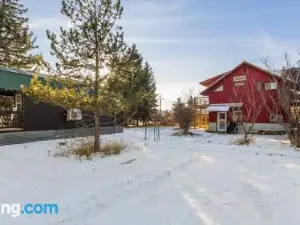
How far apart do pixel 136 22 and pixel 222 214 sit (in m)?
8.13

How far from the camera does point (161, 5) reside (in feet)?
32.3

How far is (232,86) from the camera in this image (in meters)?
19.8

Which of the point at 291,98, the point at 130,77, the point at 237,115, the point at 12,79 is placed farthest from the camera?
the point at 237,115

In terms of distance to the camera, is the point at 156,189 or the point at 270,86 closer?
the point at 156,189

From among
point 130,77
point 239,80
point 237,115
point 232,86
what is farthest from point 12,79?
point 239,80

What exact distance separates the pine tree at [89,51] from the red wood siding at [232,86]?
1373cm

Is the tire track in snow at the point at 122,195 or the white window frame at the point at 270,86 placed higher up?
the white window frame at the point at 270,86

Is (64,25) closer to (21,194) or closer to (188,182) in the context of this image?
(21,194)

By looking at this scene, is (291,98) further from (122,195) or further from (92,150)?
(122,195)

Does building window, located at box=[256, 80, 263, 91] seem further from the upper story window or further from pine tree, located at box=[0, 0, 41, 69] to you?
pine tree, located at box=[0, 0, 41, 69]

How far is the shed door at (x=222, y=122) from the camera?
1962 centimetres

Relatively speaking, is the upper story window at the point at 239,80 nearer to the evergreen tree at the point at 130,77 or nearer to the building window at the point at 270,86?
the building window at the point at 270,86

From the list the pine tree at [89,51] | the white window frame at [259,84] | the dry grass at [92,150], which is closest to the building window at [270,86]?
the white window frame at [259,84]

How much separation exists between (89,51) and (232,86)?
1463cm
